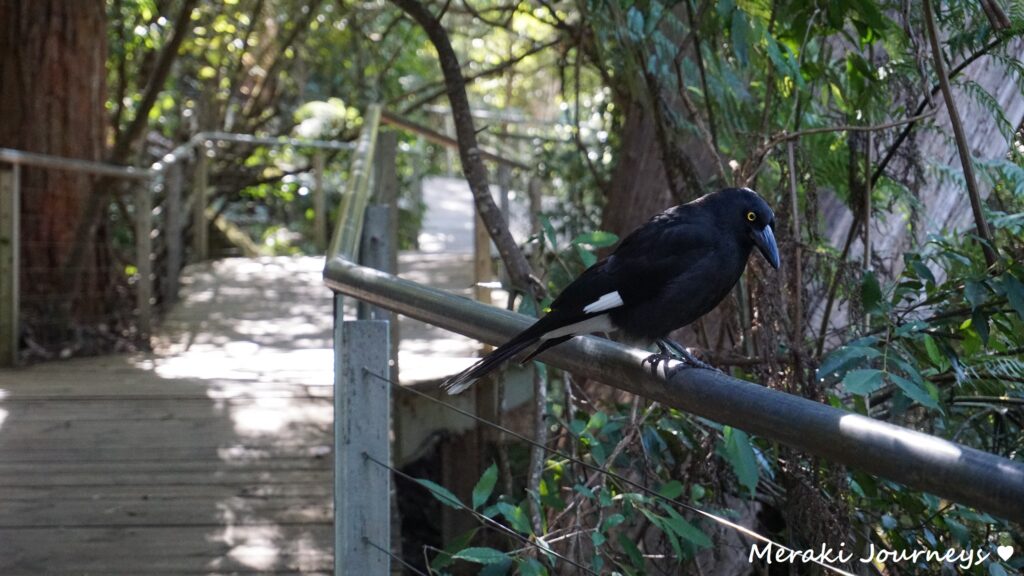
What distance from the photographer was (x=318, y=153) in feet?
34.2

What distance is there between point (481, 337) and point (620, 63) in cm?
204

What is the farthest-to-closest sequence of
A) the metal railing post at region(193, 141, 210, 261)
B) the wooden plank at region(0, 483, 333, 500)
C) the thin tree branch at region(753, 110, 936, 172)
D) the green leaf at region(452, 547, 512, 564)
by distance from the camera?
the metal railing post at region(193, 141, 210, 261) → the wooden plank at region(0, 483, 333, 500) → the thin tree branch at region(753, 110, 936, 172) → the green leaf at region(452, 547, 512, 564)

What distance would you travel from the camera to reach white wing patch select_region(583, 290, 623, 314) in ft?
7.54

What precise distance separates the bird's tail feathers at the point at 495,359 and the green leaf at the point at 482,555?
1.16 feet

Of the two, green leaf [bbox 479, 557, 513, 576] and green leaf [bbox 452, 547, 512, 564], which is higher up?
green leaf [bbox 452, 547, 512, 564]

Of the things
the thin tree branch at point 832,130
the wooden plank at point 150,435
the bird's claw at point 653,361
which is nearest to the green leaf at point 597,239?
the thin tree branch at point 832,130

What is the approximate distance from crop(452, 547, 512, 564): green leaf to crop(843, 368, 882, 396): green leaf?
0.75m

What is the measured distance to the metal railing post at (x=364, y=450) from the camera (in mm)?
2252

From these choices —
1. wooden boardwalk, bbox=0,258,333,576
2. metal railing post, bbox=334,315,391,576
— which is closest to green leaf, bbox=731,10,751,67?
metal railing post, bbox=334,315,391,576

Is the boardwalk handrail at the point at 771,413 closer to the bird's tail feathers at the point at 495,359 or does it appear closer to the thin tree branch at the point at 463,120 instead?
the bird's tail feathers at the point at 495,359

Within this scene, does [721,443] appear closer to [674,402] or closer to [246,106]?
[674,402]

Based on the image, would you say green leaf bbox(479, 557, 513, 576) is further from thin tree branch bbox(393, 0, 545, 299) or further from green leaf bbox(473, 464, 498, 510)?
thin tree branch bbox(393, 0, 545, 299)

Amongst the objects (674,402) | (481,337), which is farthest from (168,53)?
(674,402)

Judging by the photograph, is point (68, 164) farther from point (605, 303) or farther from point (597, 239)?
point (605, 303)
